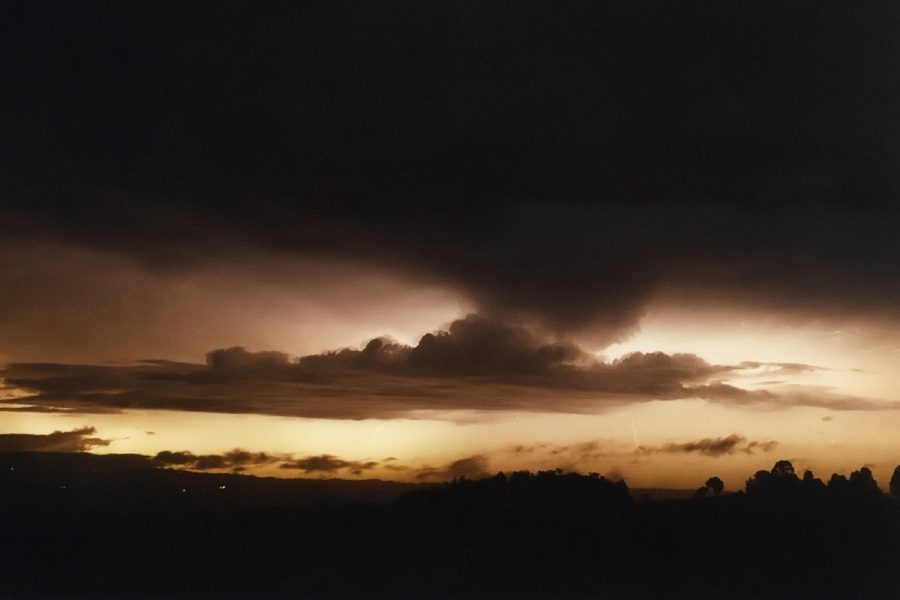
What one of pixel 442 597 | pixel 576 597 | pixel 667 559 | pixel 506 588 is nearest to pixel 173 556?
pixel 442 597

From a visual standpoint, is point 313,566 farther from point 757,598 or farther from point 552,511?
point 757,598

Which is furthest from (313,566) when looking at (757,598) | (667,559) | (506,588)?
(757,598)

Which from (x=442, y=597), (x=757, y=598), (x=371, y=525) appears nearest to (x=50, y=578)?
(x=371, y=525)

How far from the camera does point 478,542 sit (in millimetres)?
8266

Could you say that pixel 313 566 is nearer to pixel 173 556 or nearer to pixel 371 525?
pixel 371 525

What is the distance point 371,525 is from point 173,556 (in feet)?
5.55

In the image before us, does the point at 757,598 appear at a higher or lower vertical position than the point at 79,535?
lower

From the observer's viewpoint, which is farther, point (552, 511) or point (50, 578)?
point (552, 511)

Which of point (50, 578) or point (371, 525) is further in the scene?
point (371, 525)

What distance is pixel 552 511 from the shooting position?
8336mm

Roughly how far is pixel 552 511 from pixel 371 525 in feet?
5.22

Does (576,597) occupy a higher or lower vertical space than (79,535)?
lower

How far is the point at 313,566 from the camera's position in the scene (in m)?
8.00

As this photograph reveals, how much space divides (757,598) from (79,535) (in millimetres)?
5790
